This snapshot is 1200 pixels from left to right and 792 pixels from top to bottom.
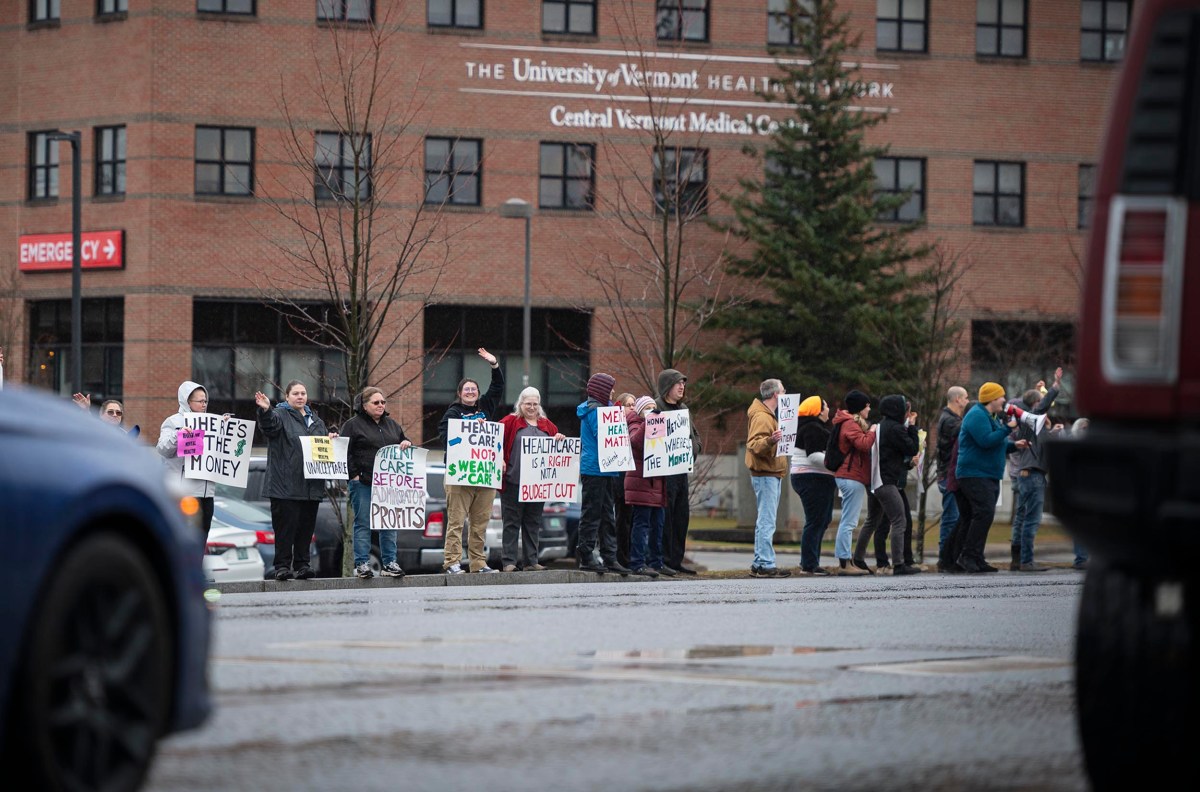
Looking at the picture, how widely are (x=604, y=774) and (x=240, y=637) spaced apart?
4.48m

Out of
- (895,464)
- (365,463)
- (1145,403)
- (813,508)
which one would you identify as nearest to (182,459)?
(365,463)

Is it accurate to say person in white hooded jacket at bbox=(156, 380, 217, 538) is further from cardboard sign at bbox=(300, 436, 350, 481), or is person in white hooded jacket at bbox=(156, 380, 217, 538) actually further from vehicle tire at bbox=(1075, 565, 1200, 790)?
vehicle tire at bbox=(1075, 565, 1200, 790)

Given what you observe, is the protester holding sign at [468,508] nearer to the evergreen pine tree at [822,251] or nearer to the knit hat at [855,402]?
the knit hat at [855,402]

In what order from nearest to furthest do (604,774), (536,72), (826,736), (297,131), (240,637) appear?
(604,774) → (826,736) → (240,637) → (297,131) → (536,72)

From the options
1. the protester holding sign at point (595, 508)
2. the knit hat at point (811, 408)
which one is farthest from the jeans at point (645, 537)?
the knit hat at point (811, 408)

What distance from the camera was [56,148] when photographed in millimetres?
41969

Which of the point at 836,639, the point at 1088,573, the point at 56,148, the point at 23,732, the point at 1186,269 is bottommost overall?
the point at 836,639

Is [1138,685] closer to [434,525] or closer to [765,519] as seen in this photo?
[765,519]

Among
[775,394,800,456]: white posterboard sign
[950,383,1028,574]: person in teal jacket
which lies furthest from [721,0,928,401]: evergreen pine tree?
[950,383,1028,574]: person in teal jacket

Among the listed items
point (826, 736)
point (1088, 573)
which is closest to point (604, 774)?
point (826, 736)

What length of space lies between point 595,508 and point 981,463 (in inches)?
164

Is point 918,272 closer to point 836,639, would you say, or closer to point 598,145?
point 598,145

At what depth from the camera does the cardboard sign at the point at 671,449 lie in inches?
768

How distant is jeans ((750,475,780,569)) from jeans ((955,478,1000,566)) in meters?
2.09
